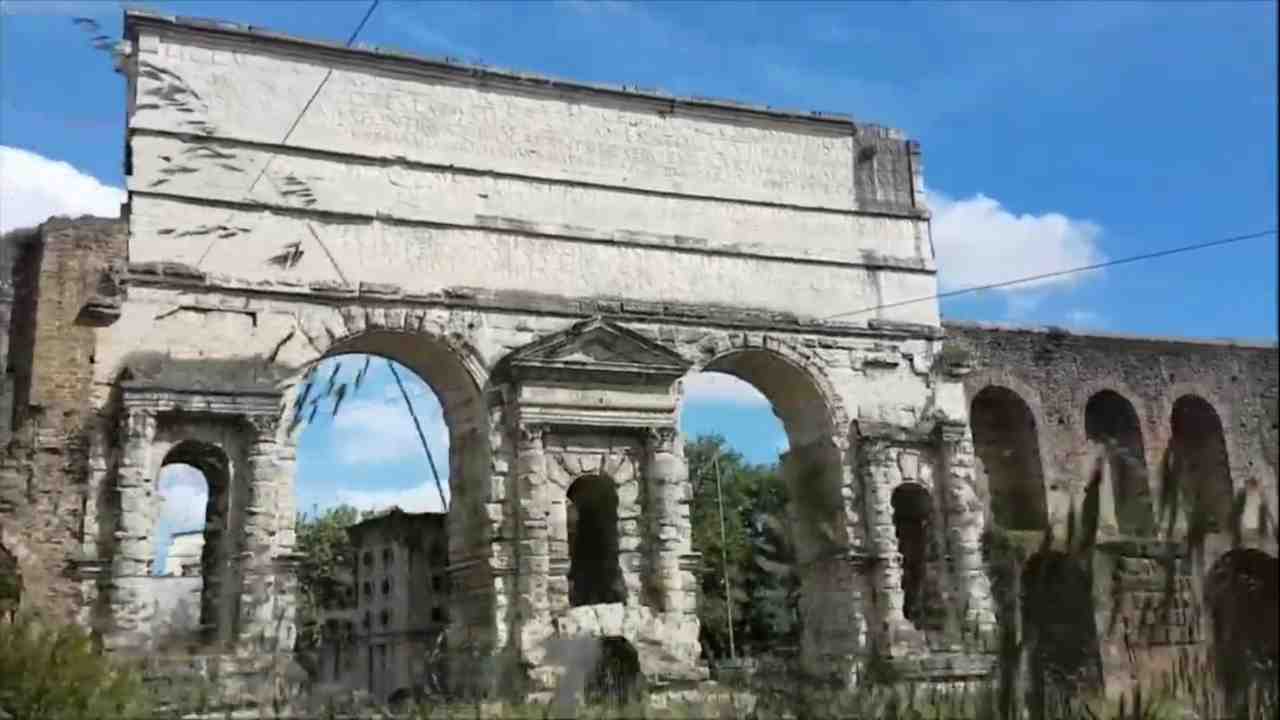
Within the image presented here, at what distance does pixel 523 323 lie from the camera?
16.4m

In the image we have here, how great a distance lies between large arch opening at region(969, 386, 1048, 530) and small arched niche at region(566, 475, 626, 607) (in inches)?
249

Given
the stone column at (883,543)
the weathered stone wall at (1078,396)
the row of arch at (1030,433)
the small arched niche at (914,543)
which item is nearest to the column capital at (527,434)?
the stone column at (883,543)

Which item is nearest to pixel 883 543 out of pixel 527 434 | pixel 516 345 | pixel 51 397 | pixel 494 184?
pixel 527 434

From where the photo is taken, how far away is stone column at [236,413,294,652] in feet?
46.4

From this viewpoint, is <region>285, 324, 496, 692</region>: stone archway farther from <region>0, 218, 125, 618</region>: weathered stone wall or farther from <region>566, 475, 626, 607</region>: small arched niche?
<region>0, 218, 125, 618</region>: weathered stone wall

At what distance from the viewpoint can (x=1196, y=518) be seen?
317cm

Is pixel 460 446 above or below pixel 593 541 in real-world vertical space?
above

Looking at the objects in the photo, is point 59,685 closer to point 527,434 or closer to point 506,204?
point 527,434

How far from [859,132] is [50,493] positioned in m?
12.2

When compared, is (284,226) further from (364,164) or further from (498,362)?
(498,362)

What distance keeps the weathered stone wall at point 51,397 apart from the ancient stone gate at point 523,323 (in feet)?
0.73

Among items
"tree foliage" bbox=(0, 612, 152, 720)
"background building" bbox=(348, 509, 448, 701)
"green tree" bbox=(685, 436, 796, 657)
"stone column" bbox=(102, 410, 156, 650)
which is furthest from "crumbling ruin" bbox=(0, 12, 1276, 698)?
"green tree" bbox=(685, 436, 796, 657)

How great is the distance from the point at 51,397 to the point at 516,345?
213 inches

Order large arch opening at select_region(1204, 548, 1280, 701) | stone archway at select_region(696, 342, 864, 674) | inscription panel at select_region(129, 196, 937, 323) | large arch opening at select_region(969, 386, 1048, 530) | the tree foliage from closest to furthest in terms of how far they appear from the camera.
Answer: large arch opening at select_region(1204, 548, 1280, 701)
the tree foliage
inscription panel at select_region(129, 196, 937, 323)
stone archway at select_region(696, 342, 864, 674)
large arch opening at select_region(969, 386, 1048, 530)
